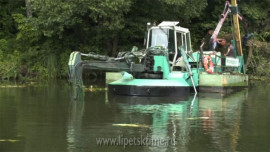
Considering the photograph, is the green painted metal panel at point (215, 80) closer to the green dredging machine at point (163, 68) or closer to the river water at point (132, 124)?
the green dredging machine at point (163, 68)

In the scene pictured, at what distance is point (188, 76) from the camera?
802 inches

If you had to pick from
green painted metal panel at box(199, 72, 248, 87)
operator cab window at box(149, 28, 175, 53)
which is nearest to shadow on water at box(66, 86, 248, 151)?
green painted metal panel at box(199, 72, 248, 87)

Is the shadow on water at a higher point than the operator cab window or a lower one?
lower

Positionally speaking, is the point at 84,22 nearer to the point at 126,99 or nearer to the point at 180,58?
the point at 180,58

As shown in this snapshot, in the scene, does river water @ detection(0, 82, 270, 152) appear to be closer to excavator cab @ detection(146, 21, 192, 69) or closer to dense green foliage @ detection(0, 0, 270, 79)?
excavator cab @ detection(146, 21, 192, 69)

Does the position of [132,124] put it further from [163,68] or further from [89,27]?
[89,27]

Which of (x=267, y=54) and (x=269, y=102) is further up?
(x=267, y=54)

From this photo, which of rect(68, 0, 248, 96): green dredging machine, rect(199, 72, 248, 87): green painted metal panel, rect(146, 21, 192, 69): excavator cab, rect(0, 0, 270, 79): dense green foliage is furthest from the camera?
rect(0, 0, 270, 79): dense green foliage

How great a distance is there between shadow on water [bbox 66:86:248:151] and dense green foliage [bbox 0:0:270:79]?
40.0ft

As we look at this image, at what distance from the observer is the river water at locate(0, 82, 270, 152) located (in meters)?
9.13

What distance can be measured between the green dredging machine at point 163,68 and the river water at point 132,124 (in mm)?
873

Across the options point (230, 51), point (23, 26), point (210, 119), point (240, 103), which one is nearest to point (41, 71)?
point (23, 26)

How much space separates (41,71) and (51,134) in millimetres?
22081

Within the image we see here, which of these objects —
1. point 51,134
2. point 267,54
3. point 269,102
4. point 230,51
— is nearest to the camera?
point 51,134
